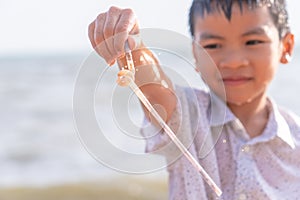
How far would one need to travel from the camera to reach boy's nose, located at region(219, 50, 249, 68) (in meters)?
1.39

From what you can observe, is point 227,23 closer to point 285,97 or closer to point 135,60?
point 135,60

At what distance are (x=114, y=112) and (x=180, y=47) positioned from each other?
173mm

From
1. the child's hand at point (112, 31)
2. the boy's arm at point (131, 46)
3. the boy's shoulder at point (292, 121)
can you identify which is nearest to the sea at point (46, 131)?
the boy's shoulder at point (292, 121)

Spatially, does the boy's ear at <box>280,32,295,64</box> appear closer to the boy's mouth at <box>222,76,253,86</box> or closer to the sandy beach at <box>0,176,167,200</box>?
the boy's mouth at <box>222,76,253,86</box>

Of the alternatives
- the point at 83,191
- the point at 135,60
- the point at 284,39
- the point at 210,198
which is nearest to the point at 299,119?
the point at 284,39

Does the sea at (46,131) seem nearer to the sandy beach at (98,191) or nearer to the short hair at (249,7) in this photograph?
the sandy beach at (98,191)

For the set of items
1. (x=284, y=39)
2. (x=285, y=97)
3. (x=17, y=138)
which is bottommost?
(x=285, y=97)

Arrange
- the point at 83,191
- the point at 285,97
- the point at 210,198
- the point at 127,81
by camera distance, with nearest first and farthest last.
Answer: the point at 127,81 < the point at 210,198 < the point at 83,191 < the point at 285,97

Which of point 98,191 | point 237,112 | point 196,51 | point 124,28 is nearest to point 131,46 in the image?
point 124,28

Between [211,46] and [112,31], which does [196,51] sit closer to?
[211,46]

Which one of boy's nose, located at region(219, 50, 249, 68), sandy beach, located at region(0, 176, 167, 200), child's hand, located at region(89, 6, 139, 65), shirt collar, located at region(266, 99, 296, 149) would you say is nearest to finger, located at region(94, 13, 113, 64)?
child's hand, located at region(89, 6, 139, 65)

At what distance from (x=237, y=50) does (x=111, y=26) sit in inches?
16.0

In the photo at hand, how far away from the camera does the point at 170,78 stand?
1.26 m

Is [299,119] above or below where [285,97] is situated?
above
